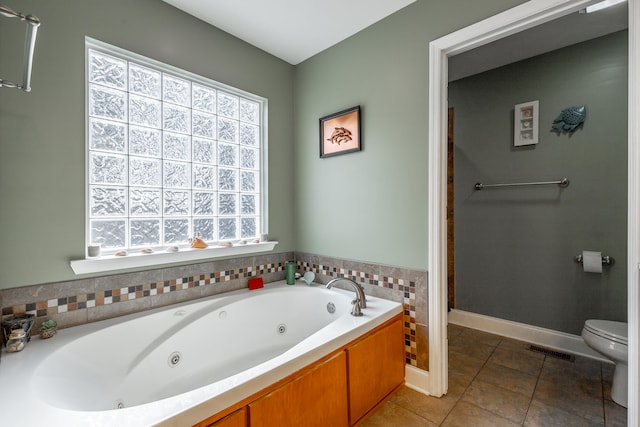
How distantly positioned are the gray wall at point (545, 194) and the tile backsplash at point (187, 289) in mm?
1417

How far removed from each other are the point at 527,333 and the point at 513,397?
104cm

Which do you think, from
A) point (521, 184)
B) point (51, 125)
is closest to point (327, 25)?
point (51, 125)

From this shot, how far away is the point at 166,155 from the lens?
204cm

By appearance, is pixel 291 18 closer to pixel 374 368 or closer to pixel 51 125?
pixel 51 125

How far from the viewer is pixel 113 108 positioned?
1797 millimetres

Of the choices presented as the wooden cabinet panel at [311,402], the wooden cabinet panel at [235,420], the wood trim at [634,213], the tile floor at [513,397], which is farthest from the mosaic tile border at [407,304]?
the wooden cabinet panel at [235,420]

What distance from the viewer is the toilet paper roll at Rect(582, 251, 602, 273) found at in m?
2.22

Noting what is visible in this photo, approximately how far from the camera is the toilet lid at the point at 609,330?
180 cm

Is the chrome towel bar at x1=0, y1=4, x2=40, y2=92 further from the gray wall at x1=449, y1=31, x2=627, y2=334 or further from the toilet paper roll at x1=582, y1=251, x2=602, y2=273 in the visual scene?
the toilet paper roll at x1=582, y1=251, x2=602, y2=273

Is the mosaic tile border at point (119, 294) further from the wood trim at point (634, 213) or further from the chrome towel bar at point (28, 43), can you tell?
the wood trim at point (634, 213)

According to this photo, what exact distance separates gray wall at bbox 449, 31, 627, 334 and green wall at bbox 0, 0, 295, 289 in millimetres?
2978

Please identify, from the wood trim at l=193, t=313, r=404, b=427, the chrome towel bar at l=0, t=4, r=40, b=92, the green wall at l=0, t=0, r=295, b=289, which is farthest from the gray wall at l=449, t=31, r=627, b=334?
the chrome towel bar at l=0, t=4, r=40, b=92

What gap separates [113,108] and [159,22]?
69cm

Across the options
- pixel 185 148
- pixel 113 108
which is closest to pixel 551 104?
pixel 185 148
